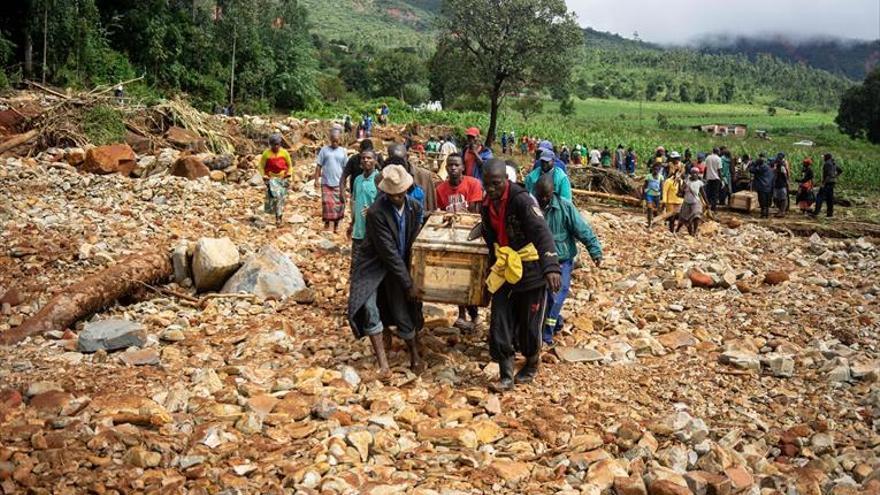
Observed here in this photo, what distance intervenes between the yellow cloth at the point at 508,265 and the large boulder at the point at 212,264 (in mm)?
3152

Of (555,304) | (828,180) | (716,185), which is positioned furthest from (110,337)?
(828,180)

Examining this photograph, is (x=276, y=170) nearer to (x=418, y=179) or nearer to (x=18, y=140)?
(x=418, y=179)

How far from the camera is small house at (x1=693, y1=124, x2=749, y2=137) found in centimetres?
5479

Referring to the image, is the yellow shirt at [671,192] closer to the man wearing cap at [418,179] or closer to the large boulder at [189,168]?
the man wearing cap at [418,179]

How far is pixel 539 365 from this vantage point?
16.9ft

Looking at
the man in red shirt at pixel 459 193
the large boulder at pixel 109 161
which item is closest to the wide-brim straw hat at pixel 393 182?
the man in red shirt at pixel 459 193

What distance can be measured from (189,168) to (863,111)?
49072mm

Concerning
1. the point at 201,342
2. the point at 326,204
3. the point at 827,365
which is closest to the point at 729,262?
the point at 827,365

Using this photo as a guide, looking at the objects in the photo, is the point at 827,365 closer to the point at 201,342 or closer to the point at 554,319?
the point at 554,319

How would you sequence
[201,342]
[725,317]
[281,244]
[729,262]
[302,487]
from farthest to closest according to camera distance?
[729,262] → [281,244] → [725,317] → [201,342] → [302,487]

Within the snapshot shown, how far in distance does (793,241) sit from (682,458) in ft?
27.3

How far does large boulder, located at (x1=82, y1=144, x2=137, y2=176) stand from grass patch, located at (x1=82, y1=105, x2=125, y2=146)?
4.67ft

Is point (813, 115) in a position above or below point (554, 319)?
above

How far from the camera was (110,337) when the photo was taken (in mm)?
5211
